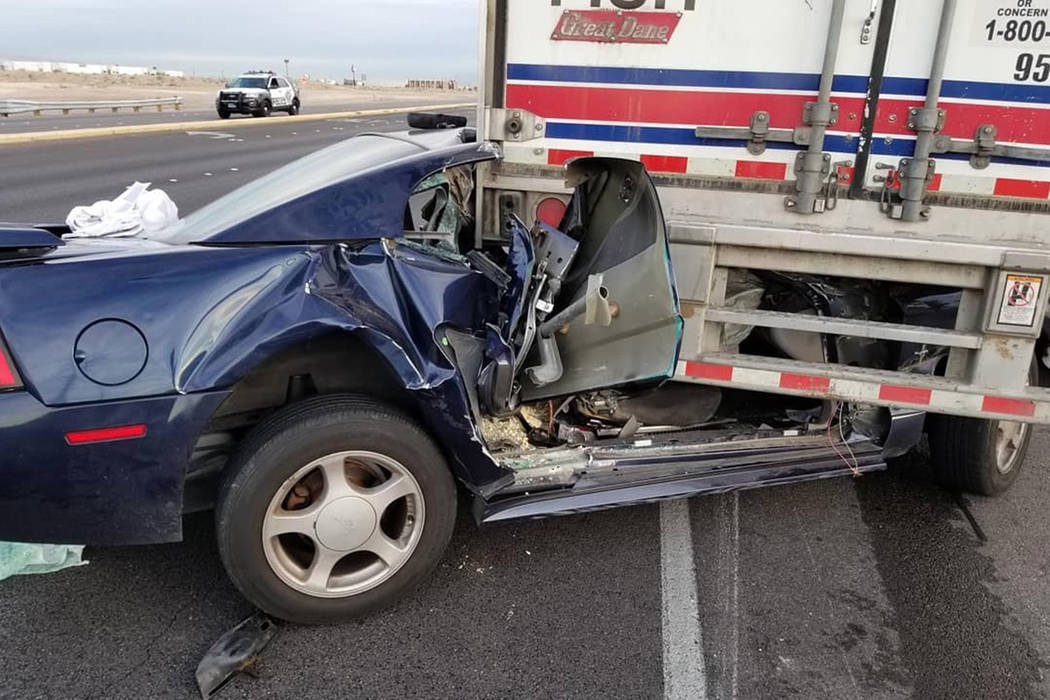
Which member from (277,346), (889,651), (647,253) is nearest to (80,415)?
(277,346)

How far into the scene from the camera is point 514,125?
4.14 meters

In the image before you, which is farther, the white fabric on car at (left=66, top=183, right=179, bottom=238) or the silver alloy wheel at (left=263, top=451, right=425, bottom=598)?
the white fabric on car at (left=66, top=183, right=179, bottom=238)

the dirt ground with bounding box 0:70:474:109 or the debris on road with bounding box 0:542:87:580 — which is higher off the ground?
the dirt ground with bounding box 0:70:474:109

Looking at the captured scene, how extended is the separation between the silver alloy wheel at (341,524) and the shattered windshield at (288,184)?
37.3 inches

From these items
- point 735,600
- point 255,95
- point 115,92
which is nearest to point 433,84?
point 115,92

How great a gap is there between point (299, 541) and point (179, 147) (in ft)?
58.3

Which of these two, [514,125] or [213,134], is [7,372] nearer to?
[514,125]

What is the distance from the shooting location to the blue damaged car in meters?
2.49

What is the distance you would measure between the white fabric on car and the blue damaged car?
169 mm

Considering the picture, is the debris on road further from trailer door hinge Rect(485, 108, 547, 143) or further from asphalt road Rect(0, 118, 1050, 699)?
trailer door hinge Rect(485, 108, 547, 143)

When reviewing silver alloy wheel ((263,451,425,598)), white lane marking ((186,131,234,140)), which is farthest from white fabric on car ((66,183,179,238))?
white lane marking ((186,131,234,140))

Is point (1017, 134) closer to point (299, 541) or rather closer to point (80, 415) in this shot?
point (299, 541)

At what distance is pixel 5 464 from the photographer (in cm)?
241

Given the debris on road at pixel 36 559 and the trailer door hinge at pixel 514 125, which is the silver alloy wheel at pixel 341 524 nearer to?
the debris on road at pixel 36 559
